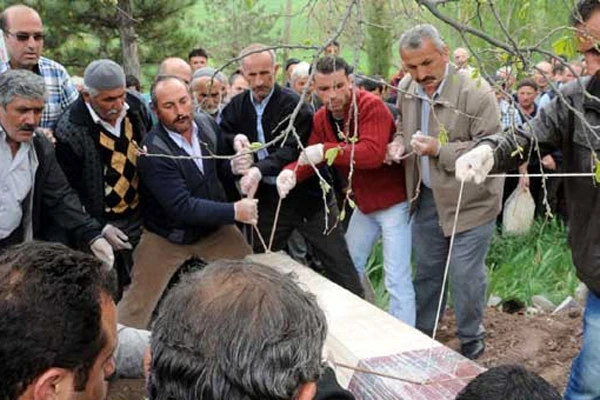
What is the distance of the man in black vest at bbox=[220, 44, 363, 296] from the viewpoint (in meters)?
4.50

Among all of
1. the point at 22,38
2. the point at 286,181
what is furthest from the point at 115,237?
the point at 22,38

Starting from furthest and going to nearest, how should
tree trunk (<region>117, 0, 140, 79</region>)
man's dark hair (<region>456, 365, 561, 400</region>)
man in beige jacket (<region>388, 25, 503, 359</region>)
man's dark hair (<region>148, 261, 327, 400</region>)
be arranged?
A: tree trunk (<region>117, 0, 140, 79</region>) → man in beige jacket (<region>388, 25, 503, 359</region>) → man's dark hair (<region>456, 365, 561, 400</region>) → man's dark hair (<region>148, 261, 327, 400</region>)

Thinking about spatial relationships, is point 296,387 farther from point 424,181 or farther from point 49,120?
point 49,120

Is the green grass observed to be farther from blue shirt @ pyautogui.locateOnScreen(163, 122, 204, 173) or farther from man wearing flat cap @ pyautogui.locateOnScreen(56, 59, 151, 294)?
man wearing flat cap @ pyautogui.locateOnScreen(56, 59, 151, 294)

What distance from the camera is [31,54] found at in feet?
14.3

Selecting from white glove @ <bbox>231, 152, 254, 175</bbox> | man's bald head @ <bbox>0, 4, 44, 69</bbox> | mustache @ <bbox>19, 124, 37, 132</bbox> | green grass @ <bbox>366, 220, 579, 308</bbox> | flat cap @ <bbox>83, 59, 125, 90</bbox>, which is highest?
man's bald head @ <bbox>0, 4, 44, 69</bbox>

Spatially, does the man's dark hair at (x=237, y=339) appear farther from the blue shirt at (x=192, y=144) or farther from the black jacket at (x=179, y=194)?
the blue shirt at (x=192, y=144)

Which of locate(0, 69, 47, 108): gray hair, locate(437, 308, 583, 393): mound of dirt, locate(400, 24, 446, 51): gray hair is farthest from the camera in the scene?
locate(437, 308, 583, 393): mound of dirt

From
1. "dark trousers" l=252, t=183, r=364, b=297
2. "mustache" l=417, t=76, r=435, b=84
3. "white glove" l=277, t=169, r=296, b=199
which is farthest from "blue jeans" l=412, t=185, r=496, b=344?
"white glove" l=277, t=169, r=296, b=199

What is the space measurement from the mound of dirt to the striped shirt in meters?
2.69

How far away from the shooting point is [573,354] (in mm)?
4551

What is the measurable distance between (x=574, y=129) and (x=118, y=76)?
90.3 inches

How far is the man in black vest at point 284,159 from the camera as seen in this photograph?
4504 mm

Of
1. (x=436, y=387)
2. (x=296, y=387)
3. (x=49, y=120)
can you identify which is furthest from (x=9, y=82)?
(x=296, y=387)
